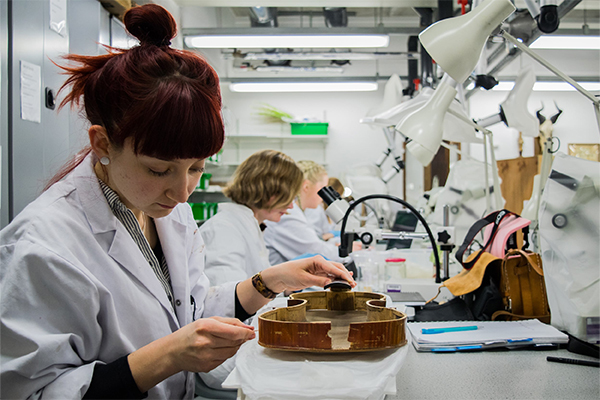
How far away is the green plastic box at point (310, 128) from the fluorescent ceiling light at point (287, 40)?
9.99 feet

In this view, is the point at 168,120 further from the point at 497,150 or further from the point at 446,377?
the point at 497,150

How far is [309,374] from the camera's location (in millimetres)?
663

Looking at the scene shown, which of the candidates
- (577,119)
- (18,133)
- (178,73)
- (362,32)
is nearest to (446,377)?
(178,73)

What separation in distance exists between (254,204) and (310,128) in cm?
461

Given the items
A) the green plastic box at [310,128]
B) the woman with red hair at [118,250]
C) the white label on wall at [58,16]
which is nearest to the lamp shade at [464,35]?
the woman with red hair at [118,250]

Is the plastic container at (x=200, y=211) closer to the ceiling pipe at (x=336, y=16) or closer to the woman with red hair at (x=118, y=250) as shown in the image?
the ceiling pipe at (x=336, y=16)

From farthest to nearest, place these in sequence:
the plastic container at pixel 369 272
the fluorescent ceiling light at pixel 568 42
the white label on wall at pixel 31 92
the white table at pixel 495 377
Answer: the fluorescent ceiling light at pixel 568 42
the plastic container at pixel 369 272
the white label on wall at pixel 31 92
the white table at pixel 495 377

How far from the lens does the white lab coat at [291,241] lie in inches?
113

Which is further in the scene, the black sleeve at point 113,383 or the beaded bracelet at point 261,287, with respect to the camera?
the beaded bracelet at point 261,287

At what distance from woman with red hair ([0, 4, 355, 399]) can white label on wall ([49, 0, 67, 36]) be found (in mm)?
1122

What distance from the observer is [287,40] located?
3469 millimetres

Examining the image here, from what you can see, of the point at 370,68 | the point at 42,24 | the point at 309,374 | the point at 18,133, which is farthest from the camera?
the point at 370,68

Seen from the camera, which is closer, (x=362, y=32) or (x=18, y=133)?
(x=18, y=133)

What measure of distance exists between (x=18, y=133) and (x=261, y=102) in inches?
226
